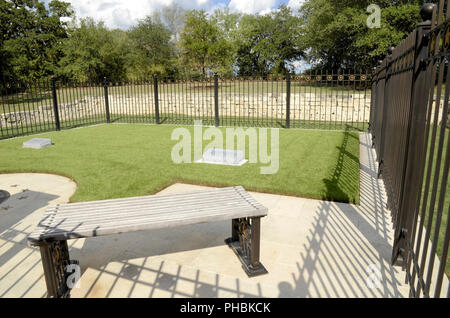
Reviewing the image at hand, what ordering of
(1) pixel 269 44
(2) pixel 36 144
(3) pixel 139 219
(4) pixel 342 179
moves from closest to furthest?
(3) pixel 139 219
(4) pixel 342 179
(2) pixel 36 144
(1) pixel 269 44

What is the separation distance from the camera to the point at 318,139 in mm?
10664

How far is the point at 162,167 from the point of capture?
7.50m

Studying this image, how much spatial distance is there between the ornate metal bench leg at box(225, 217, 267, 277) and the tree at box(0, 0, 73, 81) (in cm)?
3718

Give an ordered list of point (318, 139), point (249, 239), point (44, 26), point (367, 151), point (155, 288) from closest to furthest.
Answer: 1. point (155, 288)
2. point (249, 239)
3. point (367, 151)
4. point (318, 139)
5. point (44, 26)

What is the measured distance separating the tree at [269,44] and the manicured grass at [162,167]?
40183 millimetres

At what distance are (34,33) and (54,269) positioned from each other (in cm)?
4521

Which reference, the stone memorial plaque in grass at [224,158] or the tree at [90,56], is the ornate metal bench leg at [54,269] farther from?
the tree at [90,56]

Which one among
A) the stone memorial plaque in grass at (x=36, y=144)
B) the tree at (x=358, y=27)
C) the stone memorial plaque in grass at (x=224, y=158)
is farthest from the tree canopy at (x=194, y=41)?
the stone memorial plaque in grass at (x=36, y=144)

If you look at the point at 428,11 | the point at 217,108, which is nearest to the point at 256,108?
the point at 217,108

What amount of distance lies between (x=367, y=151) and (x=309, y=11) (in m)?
28.1

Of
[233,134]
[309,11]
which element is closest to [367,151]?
[233,134]

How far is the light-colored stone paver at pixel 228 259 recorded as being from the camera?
10.2ft

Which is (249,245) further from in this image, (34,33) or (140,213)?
(34,33)
